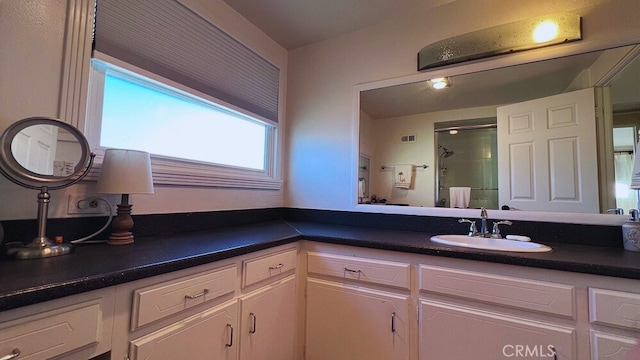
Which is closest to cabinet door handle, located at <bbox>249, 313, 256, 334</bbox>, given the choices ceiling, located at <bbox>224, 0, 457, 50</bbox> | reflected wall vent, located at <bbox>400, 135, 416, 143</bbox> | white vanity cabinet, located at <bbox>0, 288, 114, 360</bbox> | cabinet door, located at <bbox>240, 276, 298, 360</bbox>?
cabinet door, located at <bbox>240, 276, 298, 360</bbox>

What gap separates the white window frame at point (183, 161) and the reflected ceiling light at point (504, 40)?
129cm

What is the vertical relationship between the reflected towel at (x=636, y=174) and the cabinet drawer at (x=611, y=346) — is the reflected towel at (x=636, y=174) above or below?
above

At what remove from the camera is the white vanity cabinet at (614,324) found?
0.94m

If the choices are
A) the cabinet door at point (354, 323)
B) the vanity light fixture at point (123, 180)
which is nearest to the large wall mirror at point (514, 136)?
the cabinet door at point (354, 323)

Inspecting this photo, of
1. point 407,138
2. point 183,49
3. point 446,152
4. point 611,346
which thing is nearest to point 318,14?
point 183,49

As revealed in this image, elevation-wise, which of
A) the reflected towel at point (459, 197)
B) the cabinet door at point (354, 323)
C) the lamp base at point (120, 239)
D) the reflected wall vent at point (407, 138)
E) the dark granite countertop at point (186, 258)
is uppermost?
the reflected wall vent at point (407, 138)

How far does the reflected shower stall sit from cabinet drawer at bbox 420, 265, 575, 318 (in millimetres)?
618

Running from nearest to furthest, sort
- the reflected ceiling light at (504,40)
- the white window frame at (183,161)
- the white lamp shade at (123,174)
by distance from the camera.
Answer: the white lamp shade at (123,174) < the white window frame at (183,161) < the reflected ceiling light at (504,40)

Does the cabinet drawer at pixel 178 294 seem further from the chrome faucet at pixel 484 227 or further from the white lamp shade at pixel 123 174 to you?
the chrome faucet at pixel 484 227

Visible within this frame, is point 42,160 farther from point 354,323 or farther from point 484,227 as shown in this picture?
point 484,227

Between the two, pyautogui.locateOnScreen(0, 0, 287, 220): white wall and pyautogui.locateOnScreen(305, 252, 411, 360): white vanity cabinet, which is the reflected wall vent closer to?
pyautogui.locateOnScreen(305, 252, 411, 360): white vanity cabinet

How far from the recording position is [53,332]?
677 mm

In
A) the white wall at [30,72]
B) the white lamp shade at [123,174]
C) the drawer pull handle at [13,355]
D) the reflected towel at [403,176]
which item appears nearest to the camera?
the drawer pull handle at [13,355]

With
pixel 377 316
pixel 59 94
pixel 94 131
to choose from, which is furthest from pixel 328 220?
pixel 59 94
